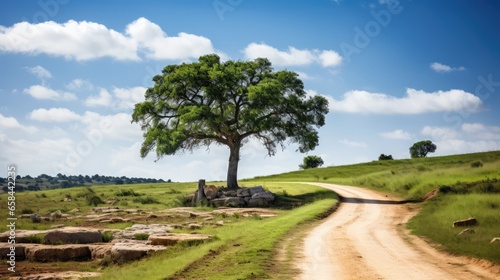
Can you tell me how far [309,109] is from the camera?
45.8m

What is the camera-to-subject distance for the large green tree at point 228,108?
41375 millimetres

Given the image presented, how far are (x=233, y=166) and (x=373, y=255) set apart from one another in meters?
29.8

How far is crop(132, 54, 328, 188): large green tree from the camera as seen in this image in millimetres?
41375

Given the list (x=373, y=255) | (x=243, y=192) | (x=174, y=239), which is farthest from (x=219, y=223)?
(x=243, y=192)

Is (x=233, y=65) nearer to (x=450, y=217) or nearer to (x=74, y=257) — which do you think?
(x=450, y=217)

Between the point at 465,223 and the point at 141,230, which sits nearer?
the point at 465,223

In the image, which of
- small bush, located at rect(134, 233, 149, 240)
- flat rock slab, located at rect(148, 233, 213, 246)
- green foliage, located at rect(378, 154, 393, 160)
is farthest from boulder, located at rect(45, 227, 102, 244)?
green foliage, located at rect(378, 154, 393, 160)

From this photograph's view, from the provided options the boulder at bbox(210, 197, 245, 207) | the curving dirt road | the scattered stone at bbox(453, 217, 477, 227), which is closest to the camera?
the curving dirt road

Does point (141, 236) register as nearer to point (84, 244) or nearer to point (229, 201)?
point (84, 244)

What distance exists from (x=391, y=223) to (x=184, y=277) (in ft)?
48.8

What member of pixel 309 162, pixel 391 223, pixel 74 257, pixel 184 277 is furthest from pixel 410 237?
pixel 309 162

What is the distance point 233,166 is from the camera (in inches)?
1731

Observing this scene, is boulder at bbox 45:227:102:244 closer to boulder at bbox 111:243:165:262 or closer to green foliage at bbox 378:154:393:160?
boulder at bbox 111:243:165:262

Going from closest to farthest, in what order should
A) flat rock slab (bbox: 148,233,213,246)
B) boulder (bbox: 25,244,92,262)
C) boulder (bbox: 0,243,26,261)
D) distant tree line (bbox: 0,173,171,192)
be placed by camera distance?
boulder (bbox: 25,244,92,262), boulder (bbox: 0,243,26,261), flat rock slab (bbox: 148,233,213,246), distant tree line (bbox: 0,173,171,192)
